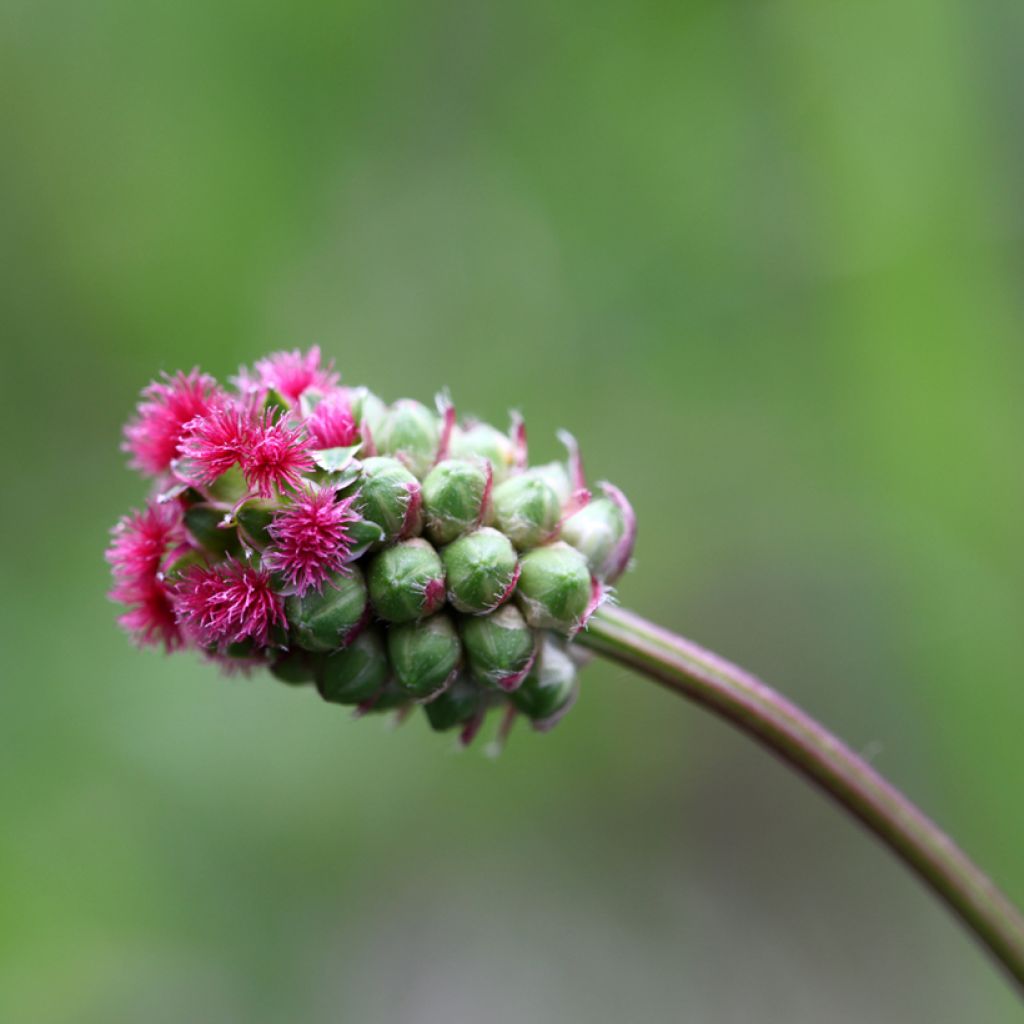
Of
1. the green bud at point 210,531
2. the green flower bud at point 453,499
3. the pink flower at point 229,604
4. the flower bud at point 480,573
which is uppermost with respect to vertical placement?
the green flower bud at point 453,499

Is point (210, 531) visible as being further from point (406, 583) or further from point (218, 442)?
point (406, 583)

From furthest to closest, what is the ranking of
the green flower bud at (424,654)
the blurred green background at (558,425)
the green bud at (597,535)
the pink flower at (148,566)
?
1. the blurred green background at (558,425)
2. the green bud at (597,535)
3. the pink flower at (148,566)
4. the green flower bud at (424,654)

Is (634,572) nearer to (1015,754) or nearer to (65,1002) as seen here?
(1015,754)

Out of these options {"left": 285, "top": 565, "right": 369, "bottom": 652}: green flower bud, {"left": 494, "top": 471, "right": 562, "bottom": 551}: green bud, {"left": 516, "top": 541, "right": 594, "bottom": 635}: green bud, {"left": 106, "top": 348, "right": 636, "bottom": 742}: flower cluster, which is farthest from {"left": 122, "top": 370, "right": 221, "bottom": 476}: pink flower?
{"left": 516, "top": 541, "right": 594, "bottom": 635}: green bud

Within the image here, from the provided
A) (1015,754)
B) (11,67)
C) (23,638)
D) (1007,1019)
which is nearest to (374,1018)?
(23,638)

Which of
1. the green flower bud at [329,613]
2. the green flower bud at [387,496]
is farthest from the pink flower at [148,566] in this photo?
the green flower bud at [387,496]

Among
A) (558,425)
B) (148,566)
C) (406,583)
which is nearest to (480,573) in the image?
(406,583)

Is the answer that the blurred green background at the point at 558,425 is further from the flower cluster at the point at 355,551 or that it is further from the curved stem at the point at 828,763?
the flower cluster at the point at 355,551
